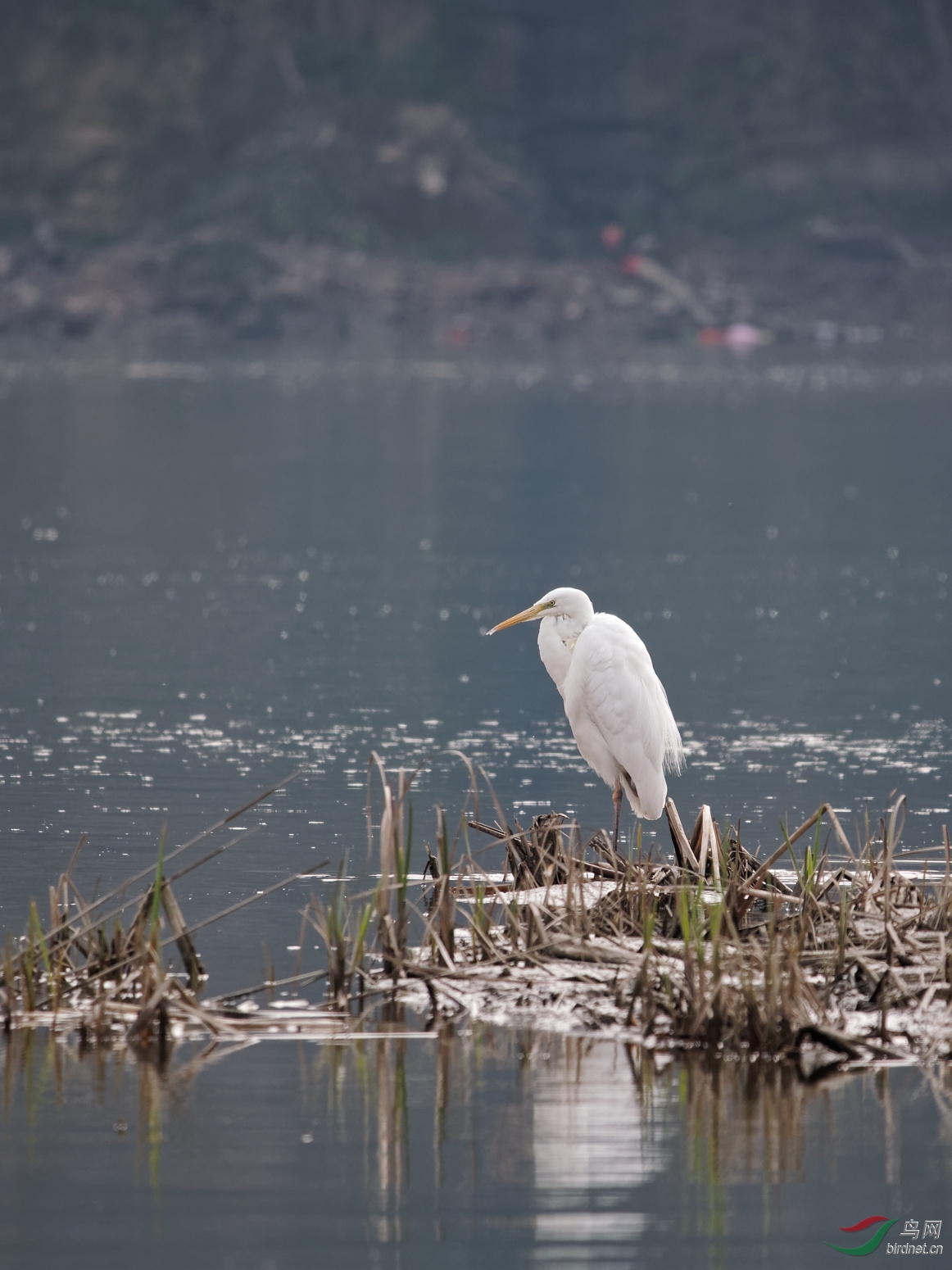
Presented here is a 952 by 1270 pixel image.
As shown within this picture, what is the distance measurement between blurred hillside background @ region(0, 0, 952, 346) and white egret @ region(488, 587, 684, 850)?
71.9 m

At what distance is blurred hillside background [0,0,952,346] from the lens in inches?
3241

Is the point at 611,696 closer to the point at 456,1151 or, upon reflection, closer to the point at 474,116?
the point at 456,1151

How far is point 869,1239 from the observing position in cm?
633

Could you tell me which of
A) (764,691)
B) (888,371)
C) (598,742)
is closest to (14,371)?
(888,371)

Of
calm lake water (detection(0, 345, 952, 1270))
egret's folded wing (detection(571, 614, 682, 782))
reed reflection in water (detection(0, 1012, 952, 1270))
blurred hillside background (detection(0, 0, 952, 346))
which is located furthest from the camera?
blurred hillside background (detection(0, 0, 952, 346))

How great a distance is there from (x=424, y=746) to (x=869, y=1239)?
27.2ft

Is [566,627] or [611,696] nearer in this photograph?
[611,696]

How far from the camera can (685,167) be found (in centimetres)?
9006

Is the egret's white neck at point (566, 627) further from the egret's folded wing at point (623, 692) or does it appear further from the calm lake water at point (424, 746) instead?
the calm lake water at point (424, 746)

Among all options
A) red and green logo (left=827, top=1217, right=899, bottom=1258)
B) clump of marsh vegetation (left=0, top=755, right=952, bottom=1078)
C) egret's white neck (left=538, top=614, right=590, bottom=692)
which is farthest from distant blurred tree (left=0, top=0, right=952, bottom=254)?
red and green logo (left=827, top=1217, right=899, bottom=1258)

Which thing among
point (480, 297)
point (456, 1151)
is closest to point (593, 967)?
point (456, 1151)

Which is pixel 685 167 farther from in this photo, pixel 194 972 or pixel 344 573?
pixel 194 972

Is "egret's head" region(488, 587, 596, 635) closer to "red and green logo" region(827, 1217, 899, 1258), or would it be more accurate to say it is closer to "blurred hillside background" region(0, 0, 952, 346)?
"red and green logo" region(827, 1217, 899, 1258)

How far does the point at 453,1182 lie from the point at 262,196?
3144 inches
